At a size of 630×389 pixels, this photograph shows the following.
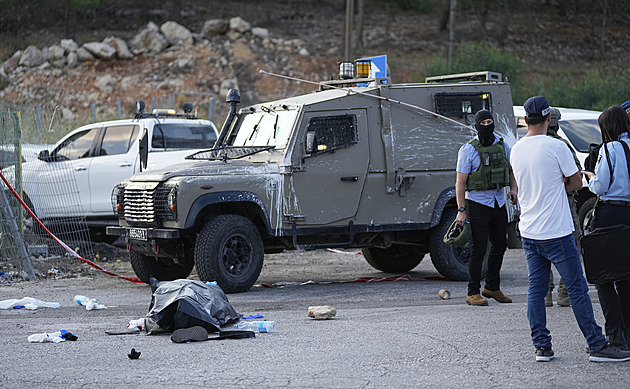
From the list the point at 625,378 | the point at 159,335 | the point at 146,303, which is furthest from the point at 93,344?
the point at 625,378

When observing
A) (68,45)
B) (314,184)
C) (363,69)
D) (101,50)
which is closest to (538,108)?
(314,184)

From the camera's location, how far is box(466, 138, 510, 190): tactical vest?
8.77m

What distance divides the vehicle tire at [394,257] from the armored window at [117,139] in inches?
183

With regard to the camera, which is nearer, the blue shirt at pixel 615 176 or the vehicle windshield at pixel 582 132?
the blue shirt at pixel 615 176

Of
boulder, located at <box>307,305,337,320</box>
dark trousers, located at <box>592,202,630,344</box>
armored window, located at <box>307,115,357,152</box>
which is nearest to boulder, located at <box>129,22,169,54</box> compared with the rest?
armored window, located at <box>307,115,357,152</box>

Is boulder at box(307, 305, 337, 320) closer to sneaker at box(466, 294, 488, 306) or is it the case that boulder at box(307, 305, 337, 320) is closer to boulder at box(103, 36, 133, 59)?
sneaker at box(466, 294, 488, 306)

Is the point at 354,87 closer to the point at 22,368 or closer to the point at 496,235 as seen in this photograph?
the point at 496,235

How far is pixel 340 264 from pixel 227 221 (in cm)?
421

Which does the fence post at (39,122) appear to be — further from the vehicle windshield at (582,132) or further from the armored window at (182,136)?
the vehicle windshield at (582,132)

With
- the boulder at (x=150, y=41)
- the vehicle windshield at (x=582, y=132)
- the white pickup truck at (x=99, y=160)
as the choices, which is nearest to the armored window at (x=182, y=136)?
the white pickup truck at (x=99, y=160)

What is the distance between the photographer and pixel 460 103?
11.4m

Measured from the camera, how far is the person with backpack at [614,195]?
6.05 m

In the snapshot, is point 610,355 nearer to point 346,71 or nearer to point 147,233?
point 147,233

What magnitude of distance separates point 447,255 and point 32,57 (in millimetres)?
38123
